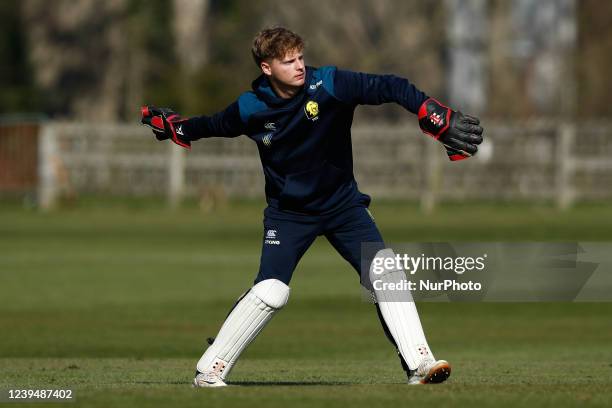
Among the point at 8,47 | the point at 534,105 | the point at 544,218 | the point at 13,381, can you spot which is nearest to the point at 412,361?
the point at 13,381

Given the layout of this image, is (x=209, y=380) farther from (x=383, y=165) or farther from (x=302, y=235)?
(x=383, y=165)

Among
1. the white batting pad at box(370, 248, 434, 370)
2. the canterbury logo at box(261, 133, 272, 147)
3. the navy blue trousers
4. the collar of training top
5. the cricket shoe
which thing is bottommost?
the cricket shoe

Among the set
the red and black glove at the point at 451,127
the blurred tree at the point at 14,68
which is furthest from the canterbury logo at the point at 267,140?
the blurred tree at the point at 14,68

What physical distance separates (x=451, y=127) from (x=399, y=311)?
3.73ft

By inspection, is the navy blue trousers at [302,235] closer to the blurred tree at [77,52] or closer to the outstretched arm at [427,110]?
the outstretched arm at [427,110]

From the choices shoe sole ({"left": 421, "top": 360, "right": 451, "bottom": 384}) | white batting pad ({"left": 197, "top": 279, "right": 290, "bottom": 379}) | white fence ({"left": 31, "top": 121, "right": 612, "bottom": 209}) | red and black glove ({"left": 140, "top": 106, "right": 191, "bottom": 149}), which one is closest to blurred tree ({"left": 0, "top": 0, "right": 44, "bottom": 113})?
white fence ({"left": 31, "top": 121, "right": 612, "bottom": 209})

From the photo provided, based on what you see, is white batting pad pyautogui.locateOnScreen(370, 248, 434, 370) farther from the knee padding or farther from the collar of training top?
the collar of training top

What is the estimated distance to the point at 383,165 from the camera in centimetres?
4050

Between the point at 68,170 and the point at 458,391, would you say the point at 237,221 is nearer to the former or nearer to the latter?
the point at 68,170

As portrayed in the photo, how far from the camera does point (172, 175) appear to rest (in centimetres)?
4106

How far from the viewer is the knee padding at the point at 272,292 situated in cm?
881

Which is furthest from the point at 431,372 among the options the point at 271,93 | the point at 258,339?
the point at 258,339

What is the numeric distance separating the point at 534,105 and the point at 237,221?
795 inches

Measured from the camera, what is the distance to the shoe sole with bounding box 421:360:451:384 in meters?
8.61
